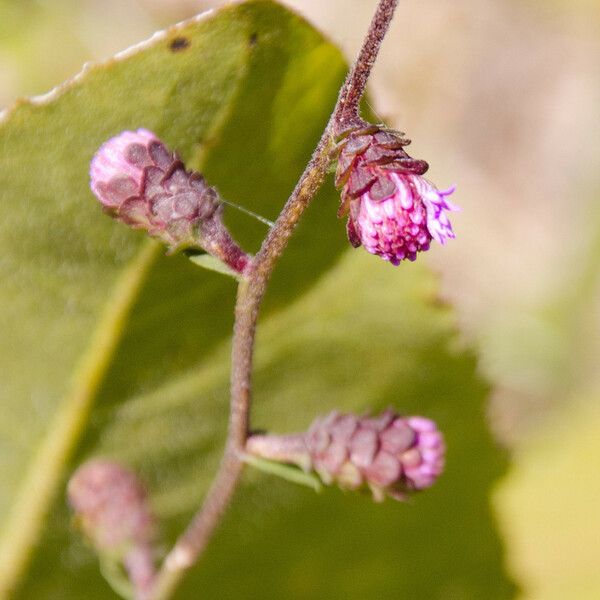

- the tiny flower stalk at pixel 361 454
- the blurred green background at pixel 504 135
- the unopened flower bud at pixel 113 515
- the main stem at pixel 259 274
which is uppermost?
the main stem at pixel 259 274

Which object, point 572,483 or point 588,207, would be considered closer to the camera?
point 572,483

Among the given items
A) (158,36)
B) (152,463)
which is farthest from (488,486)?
(158,36)

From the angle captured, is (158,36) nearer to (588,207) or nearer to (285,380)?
(285,380)

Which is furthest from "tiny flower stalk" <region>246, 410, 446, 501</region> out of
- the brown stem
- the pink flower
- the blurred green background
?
the blurred green background

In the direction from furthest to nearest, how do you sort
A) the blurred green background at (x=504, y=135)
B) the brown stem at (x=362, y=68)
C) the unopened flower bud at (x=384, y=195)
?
the blurred green background at (x=504, y=135) < the unopened flower bud at (x=384, y=195) < the brown stem at (x=362, y=68)

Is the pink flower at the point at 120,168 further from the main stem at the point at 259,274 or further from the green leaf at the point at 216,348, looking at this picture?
the main stem at the point at 259,274

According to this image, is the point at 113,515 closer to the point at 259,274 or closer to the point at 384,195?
the point at 259,274

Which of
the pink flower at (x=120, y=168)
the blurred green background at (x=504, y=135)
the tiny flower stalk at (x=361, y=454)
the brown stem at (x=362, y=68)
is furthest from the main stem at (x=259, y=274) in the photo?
the blurred green background at (x=504, y=135)
